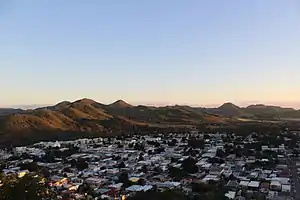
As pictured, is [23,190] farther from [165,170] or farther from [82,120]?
[82,120]

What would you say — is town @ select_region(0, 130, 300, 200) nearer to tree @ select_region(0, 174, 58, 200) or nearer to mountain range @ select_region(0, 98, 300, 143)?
tree @ select_region(0, 174, 58, 200)

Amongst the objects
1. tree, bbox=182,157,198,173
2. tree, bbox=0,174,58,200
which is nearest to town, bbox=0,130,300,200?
tree, bbox=182,157,198,173

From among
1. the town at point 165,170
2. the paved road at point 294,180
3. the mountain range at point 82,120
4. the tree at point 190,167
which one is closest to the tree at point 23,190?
the town at point 165,170

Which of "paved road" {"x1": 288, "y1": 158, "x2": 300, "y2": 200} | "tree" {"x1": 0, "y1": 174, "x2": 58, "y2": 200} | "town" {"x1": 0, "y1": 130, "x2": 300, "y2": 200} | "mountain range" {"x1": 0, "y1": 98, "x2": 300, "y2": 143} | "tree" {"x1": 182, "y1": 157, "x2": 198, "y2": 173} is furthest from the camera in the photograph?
"mountain range" {"x1": 0, "y1": 98, "x2": 300, "y2": 143}

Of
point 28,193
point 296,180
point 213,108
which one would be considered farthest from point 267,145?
point 213,108

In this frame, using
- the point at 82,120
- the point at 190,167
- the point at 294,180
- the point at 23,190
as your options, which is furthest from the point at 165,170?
the point at 82,120

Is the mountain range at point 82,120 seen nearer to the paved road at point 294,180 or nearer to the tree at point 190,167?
the tree at point 190,167

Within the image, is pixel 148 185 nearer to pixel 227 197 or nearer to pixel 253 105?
pixel 227 197

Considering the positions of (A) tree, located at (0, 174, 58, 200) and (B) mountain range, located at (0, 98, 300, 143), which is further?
(B) mountain range, located at (0, 98, 300, 143)
